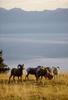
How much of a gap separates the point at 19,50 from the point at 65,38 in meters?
1.89

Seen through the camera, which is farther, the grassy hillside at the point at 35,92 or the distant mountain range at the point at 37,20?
the distant mountain range at the point at 37,20

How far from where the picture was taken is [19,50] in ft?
47.1

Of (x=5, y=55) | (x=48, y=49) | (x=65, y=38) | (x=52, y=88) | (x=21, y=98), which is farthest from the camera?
(x=5, y=55)

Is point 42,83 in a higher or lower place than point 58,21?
lower

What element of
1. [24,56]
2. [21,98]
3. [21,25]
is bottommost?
[21,98]

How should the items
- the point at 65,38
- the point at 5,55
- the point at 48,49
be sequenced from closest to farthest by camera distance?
the point at 65,38, the point at 48,49, the point at 5,55

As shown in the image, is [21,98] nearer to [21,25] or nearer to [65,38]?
[65,38]

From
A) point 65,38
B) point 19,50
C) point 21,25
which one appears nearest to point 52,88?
point 65,38

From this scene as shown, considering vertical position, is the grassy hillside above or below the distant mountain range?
below

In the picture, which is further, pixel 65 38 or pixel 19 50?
pixel 19 50

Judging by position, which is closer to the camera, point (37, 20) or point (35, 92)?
point (35, 92)

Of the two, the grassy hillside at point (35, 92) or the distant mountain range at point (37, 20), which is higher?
the distant mountain range at point (37, 20)

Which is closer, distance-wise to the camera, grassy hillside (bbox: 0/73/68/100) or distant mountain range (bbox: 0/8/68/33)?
grassy hillside (bbox: 0/73/68/100)

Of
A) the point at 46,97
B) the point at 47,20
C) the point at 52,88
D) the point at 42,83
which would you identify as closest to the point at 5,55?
the point at 47,20
